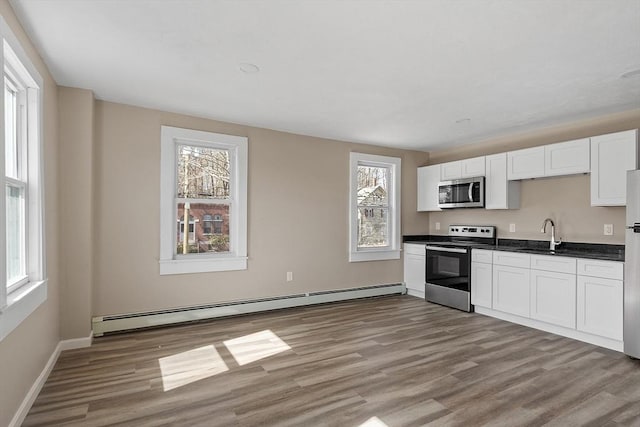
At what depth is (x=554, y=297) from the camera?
389 cm

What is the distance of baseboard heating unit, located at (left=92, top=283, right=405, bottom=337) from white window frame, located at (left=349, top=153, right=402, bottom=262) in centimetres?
51

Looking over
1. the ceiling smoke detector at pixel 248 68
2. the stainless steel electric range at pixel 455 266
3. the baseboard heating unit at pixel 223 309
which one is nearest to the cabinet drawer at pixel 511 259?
the stainless steel electric range at pixel 455 266

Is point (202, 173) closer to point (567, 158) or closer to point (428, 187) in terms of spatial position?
point (428, 187)

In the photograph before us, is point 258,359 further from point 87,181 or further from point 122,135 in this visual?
point 122,135

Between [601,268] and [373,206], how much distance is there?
3.03 m

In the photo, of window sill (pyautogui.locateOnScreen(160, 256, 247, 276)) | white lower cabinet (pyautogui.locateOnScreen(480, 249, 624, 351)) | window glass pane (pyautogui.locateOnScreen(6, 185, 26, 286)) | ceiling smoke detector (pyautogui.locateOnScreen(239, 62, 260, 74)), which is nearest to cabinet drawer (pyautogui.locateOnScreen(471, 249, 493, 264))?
white lower cabinet (pyautogui.locateOnScreen(480, 249, 624, 351))

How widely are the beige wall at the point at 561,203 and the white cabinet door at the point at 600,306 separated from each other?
713 millimetres

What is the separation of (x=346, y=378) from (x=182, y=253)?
246cm

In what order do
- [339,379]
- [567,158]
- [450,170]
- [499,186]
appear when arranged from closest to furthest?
1. [339,379]
2. [567,158]
3. [499,186]
4. [450,170]

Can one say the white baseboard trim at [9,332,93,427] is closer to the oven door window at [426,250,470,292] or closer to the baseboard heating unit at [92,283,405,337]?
the baseboard heating unit at [92,283,405,337]

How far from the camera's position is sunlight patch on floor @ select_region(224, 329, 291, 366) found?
3.22 metres

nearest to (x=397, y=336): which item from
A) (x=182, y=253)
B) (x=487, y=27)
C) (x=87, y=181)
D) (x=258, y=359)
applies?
(x=258, y=359)

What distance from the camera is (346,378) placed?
2.81 meters

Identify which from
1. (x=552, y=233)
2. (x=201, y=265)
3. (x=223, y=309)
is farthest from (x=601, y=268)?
(x=201, y=265)
